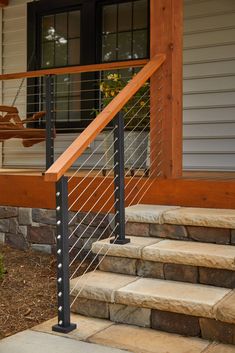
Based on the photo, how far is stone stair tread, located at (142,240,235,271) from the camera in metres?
3.02

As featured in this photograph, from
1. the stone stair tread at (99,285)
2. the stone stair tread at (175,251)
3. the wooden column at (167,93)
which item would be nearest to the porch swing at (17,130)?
the wooden column at (167,93)

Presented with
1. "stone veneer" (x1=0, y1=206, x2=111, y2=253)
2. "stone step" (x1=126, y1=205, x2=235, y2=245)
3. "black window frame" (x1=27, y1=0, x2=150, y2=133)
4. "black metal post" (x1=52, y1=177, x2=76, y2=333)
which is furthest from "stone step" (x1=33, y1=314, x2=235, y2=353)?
"black window frame" (x1=27, y1=0, x2=150, y2=133)

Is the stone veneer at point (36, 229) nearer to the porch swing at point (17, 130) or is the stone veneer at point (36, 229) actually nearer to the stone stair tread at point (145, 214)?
the stone stair tread at point (145, 214)

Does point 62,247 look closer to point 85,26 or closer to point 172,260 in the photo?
point 172,260

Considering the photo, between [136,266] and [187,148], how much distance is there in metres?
2.82

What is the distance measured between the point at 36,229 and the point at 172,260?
2032 mm

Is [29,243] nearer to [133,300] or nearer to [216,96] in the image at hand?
[133,300]

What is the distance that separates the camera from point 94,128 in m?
3.11

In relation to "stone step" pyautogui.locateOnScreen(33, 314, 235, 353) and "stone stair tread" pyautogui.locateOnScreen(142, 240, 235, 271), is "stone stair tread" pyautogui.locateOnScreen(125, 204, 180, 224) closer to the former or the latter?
"stone stair tread" pyautogui.locateOnScreen(142, 240, 235, 271)

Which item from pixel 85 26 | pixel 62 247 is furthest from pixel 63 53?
pixel 62 247

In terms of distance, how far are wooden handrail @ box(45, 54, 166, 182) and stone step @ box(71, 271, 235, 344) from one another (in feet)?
2.65

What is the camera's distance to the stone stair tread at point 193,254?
302cm

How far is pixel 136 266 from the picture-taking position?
3369mm

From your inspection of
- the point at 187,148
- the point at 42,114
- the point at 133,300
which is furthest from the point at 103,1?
the point at 133,300
